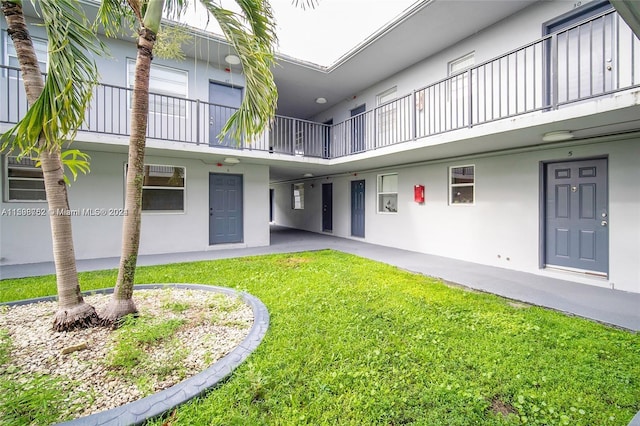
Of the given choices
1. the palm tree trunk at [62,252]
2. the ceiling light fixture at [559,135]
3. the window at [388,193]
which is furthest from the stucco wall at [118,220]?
the ceiling light fixture at [559,135]

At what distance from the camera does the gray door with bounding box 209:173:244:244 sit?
8.78 m

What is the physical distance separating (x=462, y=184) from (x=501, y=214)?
4.26 ft

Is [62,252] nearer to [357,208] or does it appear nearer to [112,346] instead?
[112,346]

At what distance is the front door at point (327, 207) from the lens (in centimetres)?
1288

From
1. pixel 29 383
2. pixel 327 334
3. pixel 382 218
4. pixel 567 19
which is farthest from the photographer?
pixel 382 218

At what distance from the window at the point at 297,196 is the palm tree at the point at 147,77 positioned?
10.7 meters

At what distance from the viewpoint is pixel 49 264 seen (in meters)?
6.49

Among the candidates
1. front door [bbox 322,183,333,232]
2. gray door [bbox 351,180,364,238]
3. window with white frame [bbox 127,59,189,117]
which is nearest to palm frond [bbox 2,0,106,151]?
window with white frame [bbox 127,59,189,117]

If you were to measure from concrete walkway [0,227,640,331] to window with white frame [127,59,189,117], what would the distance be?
4160mm

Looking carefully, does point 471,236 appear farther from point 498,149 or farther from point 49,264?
point 49,264

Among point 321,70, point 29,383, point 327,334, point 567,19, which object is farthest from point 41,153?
point 567,19

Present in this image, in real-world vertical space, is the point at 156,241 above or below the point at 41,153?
below

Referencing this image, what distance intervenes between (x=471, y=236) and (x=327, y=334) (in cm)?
565

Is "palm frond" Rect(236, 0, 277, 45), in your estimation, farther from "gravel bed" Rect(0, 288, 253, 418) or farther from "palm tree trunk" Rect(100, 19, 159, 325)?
"gravel bed" Rect(0, 288, 253, 418)
